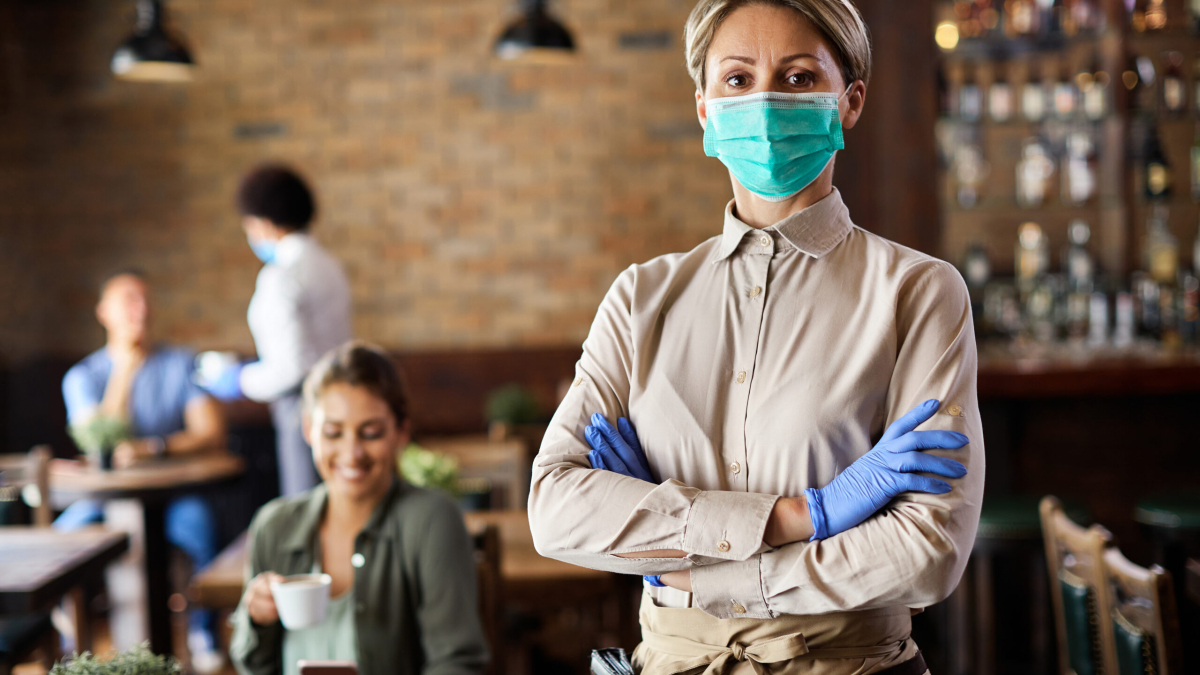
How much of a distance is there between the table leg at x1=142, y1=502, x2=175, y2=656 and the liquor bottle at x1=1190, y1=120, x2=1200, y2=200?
185 inches

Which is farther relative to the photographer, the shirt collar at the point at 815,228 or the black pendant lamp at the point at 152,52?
the black pendant lamp at the point at 152,52

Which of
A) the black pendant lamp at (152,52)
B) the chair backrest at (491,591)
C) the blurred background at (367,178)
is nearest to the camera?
the chair backrest at (491,591)

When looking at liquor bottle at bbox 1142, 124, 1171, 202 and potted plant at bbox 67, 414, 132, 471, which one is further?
liquor bottle at bbox 1142, 124, 1171, 202

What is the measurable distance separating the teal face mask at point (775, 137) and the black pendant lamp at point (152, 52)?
366cm

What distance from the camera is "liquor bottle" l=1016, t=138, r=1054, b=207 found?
464 cm

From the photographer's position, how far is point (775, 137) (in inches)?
45.8

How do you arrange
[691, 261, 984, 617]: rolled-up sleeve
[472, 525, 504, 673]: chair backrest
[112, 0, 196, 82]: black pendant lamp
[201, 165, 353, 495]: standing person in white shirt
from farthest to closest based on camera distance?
1. [112, 0, 196, 82]: black pendant lamp
2. [201, 165, 353, 495]: standing person in white shirt
3. [472, 525, 504, 673]: chair backrest
4. [691, 261, 984, 617]: rolled-up sleeve

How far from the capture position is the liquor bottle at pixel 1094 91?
14.4 feet

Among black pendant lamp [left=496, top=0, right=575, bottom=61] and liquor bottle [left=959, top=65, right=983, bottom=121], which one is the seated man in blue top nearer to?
black pendant lamp [left=496, top=0, right=575, bottom=61]

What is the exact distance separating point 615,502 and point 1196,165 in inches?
179

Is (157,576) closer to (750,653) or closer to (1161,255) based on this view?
(750,653)

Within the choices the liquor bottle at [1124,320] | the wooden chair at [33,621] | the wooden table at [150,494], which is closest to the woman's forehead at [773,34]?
the wooden chair at [33,621]

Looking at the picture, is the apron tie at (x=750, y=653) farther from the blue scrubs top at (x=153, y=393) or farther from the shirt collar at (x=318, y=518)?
the blue scrubs top at (x=153, y=393)

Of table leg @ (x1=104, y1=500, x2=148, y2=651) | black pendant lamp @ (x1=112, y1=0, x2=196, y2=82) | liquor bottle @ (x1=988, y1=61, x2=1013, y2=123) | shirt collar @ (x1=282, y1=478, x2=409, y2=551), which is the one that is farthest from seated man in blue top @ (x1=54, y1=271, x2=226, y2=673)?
liquor bottle @ (x1=988, y1=61, x2=1013, y2=123)
